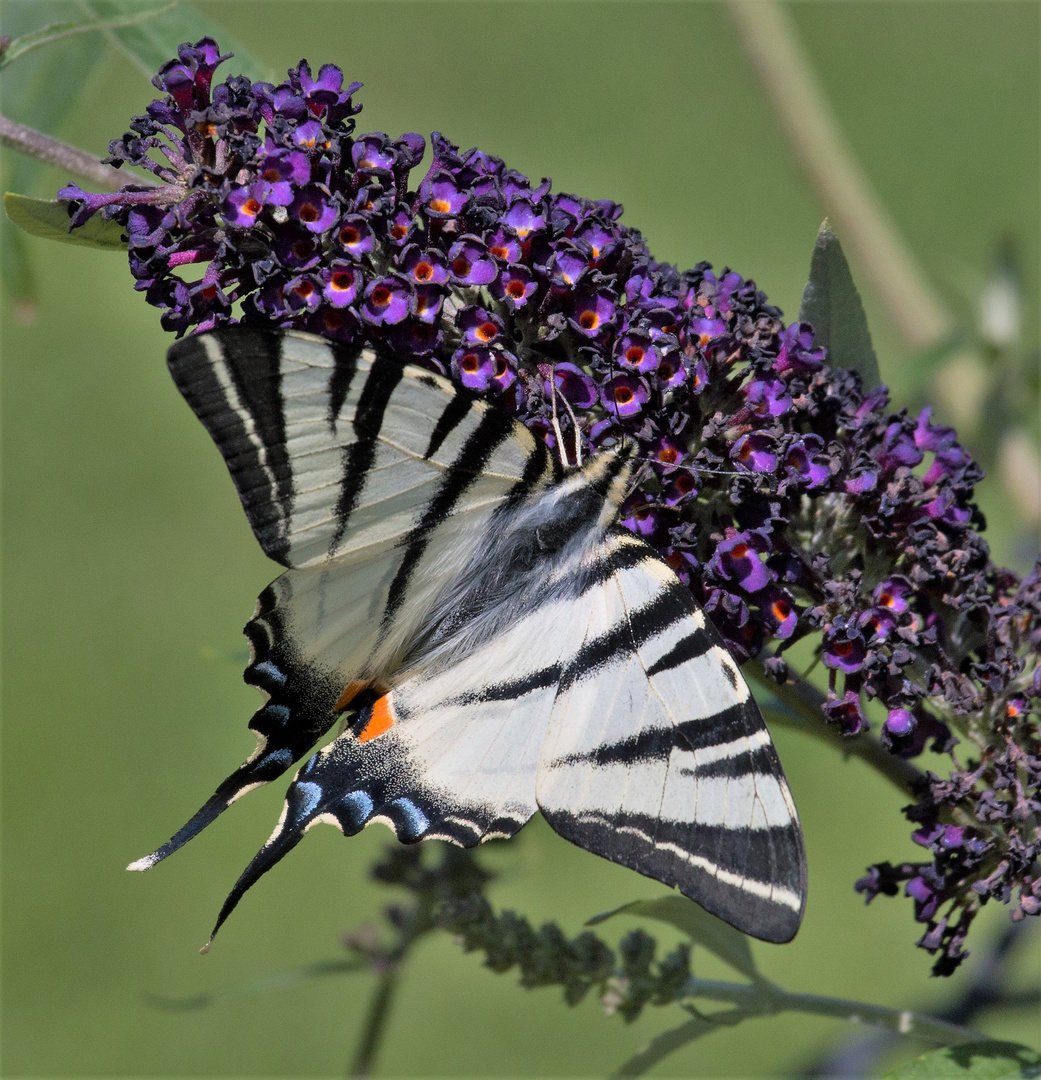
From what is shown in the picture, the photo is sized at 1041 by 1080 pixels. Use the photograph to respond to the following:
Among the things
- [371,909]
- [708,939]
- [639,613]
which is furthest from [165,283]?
[371,909]

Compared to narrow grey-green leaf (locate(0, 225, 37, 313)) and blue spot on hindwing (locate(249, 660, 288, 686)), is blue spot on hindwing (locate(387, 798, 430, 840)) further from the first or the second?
narrow grey-green leaf (locate(0, 225, 37, 313))

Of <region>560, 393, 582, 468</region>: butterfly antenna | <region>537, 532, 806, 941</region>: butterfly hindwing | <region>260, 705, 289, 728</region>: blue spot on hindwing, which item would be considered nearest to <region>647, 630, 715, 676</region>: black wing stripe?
<region>537, 532, 806, 941</region>: butterfly hindwing

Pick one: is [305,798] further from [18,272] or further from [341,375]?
[18,272]

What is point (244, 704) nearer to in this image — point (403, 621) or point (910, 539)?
point (403, 621)

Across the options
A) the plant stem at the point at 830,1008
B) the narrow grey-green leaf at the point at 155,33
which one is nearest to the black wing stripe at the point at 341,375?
the narrow grey-green leaf at the point at 155,33

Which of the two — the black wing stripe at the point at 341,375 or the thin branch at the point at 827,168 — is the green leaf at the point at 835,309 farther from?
the thin branch at the point at 827,168
